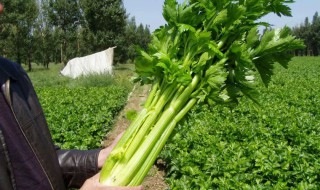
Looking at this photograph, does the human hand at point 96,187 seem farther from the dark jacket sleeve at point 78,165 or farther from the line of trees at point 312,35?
the line of trees at point 312,35

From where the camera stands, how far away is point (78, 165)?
2285mm

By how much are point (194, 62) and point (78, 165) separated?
1.00 metres

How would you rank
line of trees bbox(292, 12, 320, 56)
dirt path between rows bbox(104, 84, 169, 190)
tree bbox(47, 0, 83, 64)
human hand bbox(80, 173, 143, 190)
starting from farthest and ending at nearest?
line of trees bbox(292, 12, 320, 56), tree bbox(47, 0, 83, 64), dirt path between rows bbox(104, 84, 169, 190), human hand bbox(80, 173, 143, 190)

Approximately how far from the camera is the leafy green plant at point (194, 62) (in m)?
1.92

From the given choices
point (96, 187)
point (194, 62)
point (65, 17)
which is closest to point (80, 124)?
point (194, 62)

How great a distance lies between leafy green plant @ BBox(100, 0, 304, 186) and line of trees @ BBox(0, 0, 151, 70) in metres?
39.5

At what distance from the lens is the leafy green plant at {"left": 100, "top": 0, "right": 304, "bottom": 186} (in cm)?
192

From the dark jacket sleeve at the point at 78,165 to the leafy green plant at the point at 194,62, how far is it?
45 centimetres

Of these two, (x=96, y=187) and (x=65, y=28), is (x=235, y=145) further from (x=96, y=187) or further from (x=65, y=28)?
(x=65, y=28)

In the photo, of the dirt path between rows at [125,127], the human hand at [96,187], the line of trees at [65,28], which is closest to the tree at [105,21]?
the line of trees at [65,28]

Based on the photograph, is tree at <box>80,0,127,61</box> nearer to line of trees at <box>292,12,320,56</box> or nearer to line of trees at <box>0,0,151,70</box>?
line of trees at <box>0,0,151,70</box>

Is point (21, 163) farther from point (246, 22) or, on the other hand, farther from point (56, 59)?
point (56, 59)

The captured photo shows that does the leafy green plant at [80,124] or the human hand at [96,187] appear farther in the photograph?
the leafy green plant at [80,124]

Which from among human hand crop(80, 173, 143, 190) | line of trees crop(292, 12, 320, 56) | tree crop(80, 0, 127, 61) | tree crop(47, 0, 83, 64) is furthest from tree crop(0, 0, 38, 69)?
line of trees crop(292, 12, 320, 56)
